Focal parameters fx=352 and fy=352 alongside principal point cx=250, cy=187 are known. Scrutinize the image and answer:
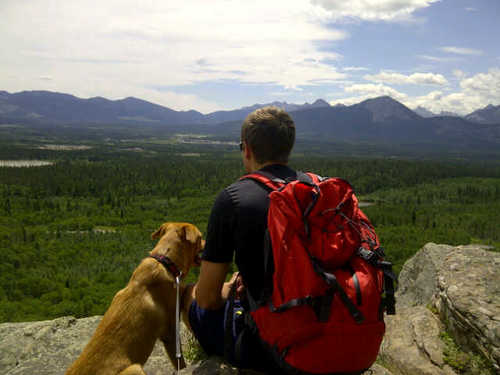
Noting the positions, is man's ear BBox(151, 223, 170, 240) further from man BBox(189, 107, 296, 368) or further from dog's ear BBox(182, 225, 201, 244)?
man BBox(189, 107, 296, 368)

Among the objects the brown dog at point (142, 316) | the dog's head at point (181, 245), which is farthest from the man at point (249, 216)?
the dog's head at point (181, 245)

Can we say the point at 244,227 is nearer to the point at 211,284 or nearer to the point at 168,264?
the point at 211,284

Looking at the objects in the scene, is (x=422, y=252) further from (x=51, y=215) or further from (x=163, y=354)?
(x=51, y=215)

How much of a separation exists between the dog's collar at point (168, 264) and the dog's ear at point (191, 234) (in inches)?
12.5

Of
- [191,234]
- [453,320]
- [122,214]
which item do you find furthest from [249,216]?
[122,214]

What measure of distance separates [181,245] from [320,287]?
6.99ft

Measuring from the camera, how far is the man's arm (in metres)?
2.81

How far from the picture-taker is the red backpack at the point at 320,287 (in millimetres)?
2232

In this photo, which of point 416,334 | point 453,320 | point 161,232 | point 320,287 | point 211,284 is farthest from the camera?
point 416,334

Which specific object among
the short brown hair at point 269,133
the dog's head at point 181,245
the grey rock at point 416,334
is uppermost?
the short brown hair at point 269,133

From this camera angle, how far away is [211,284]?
2.91 meters

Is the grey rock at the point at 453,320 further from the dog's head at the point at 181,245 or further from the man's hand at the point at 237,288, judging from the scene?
the dog's head at the point at 181,245

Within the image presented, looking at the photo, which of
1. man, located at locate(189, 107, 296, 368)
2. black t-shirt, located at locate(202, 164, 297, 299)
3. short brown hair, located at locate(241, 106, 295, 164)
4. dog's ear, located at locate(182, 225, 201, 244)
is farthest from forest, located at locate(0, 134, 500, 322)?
short brown hair, located at locate(241, 106, 295, 164)

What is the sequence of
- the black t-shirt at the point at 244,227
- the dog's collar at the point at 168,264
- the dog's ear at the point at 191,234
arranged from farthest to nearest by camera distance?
the dog's ear at the point at 191,234
the dog's collar at the point at 168,264
the black t-shirt at the point at 244,227
